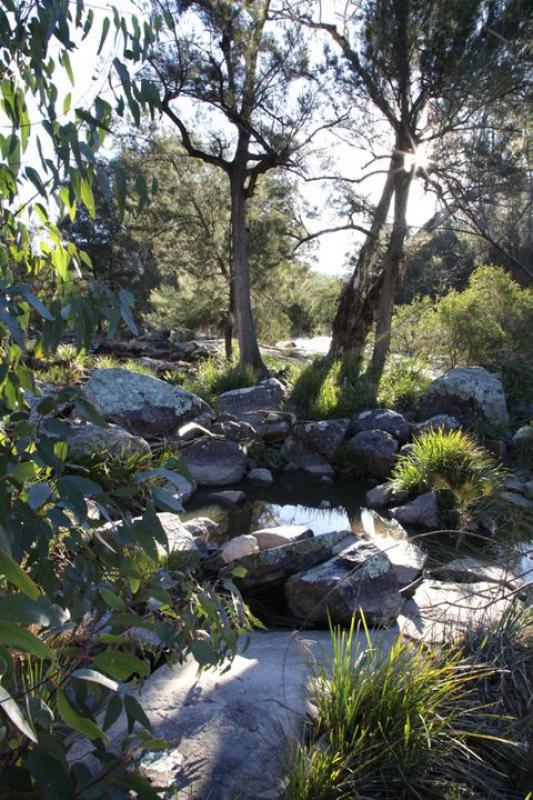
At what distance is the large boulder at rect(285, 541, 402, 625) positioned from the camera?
3.54 metres

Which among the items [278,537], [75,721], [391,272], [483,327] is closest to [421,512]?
[278,537]

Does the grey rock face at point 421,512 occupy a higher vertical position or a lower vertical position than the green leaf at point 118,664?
lower

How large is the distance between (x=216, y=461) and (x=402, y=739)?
5.45 m

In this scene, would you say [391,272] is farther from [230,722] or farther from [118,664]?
[118,664]

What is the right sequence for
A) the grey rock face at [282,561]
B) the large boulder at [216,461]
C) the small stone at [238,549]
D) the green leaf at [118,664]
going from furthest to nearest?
the large boulder at [216,461], the small stone at [238,549], the grey rock face at [282,561], the green leaf at [118,664]

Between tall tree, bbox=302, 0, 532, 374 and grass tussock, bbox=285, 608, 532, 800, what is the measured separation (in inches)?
84.8

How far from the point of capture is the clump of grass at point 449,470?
6230 mm

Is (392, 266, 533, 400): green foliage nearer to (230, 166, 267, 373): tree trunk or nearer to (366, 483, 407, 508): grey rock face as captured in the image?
(230, 166, 267, 373): tree trunk

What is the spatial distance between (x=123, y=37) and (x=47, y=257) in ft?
1.42

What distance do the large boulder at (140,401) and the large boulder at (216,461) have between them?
28.1 inches

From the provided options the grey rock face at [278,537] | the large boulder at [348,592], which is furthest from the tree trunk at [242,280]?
the large boulder at [348,592]

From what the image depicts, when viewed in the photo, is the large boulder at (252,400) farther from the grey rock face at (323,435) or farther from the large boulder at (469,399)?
the large boulder at (469,399)

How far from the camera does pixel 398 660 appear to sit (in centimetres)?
249

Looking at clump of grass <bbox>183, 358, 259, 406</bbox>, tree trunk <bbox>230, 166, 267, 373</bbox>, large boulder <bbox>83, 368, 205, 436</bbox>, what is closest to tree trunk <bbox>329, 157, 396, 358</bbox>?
tree trunk <bbox>230, 166, 267, 373</bbox>
